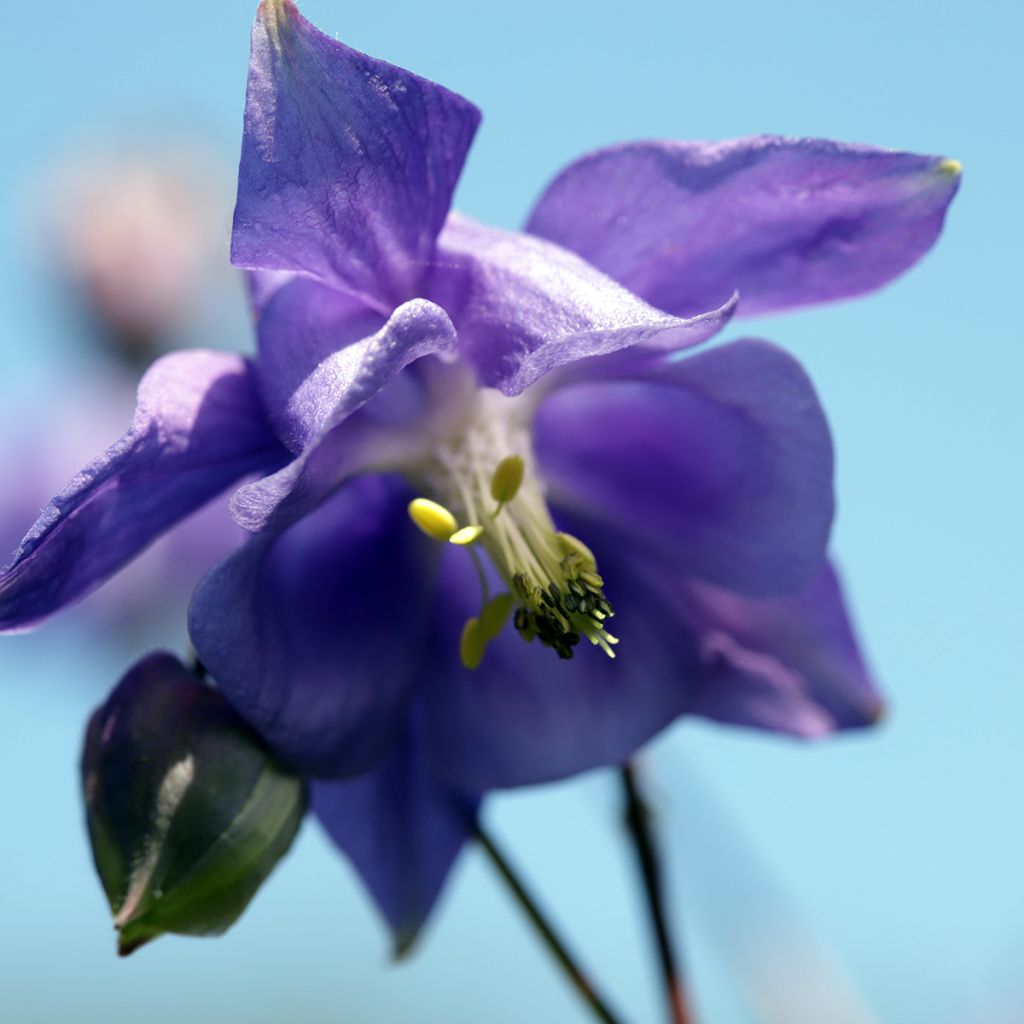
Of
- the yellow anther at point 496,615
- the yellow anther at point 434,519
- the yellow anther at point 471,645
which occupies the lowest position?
the yellow anther at point 471,645

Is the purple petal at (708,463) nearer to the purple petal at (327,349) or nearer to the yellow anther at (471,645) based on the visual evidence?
the yellow anther at (471,645)

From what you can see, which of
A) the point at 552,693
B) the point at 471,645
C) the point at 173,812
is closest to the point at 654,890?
the point at 552,693

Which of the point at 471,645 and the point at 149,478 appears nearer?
the point at 149,478

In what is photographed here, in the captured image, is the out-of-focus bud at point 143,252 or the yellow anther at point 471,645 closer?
the yellow anther at point 471,645

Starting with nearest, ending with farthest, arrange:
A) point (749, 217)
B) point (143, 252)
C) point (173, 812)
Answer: point (173, 812) → point (749, 217) → point (143, 252)

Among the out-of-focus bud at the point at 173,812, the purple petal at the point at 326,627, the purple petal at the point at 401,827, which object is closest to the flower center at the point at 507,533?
the purple petal at the point at 326,627

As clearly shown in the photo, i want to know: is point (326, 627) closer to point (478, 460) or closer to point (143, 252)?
point (478, 460)

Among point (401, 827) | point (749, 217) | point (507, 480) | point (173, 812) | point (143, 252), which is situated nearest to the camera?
point (173, 812)

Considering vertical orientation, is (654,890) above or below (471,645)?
below
